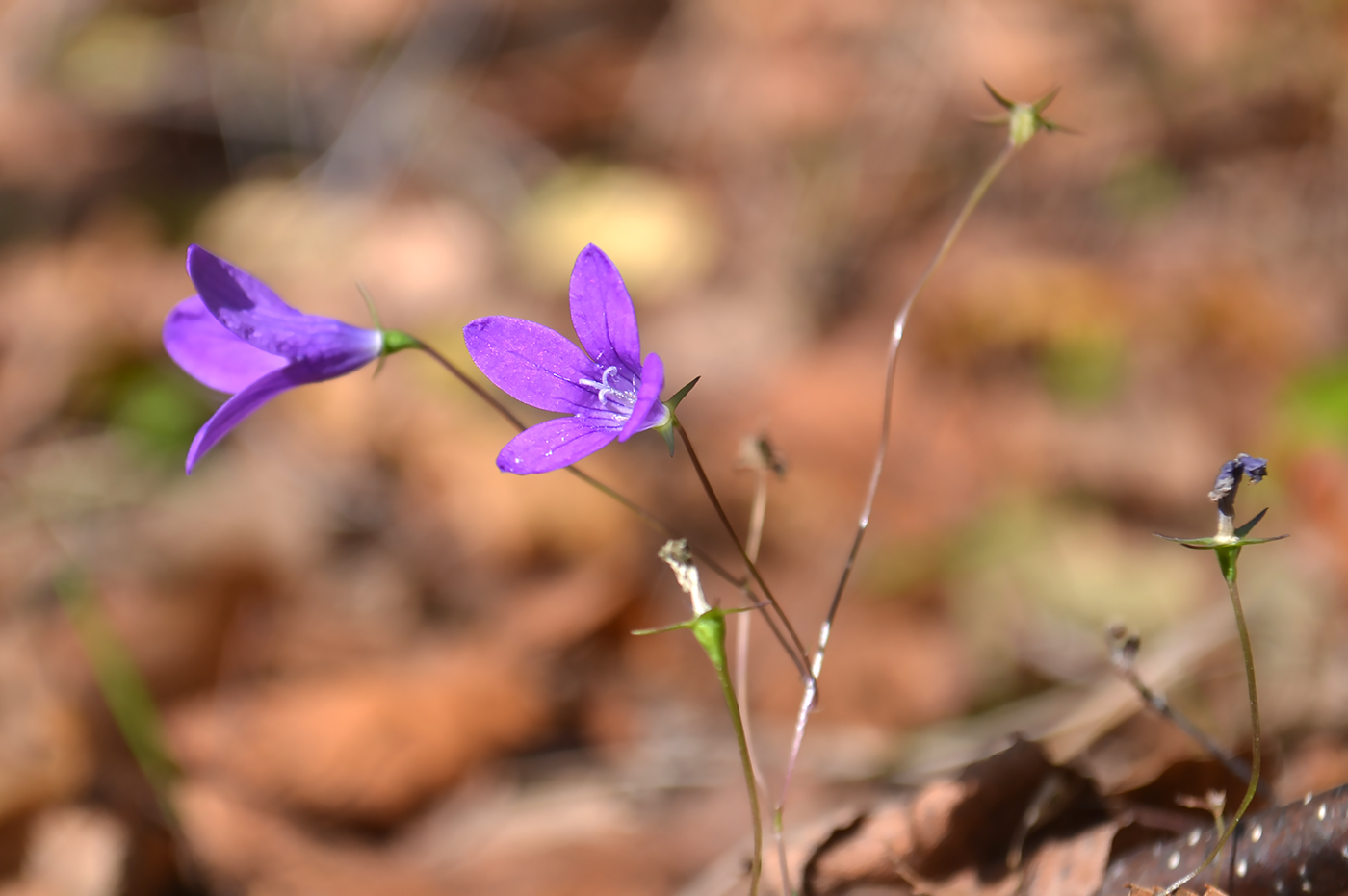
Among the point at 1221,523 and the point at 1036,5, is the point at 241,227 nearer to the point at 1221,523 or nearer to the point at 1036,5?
the point at 1036,5

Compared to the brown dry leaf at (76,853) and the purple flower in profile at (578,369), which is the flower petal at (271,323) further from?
the brown dry leaf at (76,853)

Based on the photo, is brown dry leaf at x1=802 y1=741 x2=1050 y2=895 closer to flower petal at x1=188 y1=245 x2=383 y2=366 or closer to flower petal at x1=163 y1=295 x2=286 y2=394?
flower petal at x1=188 y1=245 x2=383 y2=366

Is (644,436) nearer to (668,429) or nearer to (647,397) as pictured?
(668,429)

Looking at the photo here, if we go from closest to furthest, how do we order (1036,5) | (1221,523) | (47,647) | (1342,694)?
(1221,523), (1342,694), (47,647), (1036,5)

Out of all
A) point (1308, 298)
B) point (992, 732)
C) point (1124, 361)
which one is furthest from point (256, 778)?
point (1308, 298)

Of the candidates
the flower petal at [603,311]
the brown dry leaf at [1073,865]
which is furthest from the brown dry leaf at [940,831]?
the flower petal at [603,311]

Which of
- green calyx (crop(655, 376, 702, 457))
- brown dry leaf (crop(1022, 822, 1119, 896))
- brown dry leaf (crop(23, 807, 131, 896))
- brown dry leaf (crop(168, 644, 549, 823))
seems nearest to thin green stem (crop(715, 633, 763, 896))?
green calyx (crop(655, 376, 702, 457))

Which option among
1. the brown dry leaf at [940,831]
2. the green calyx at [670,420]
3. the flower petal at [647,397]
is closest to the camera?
the flower petal at [647,397]
